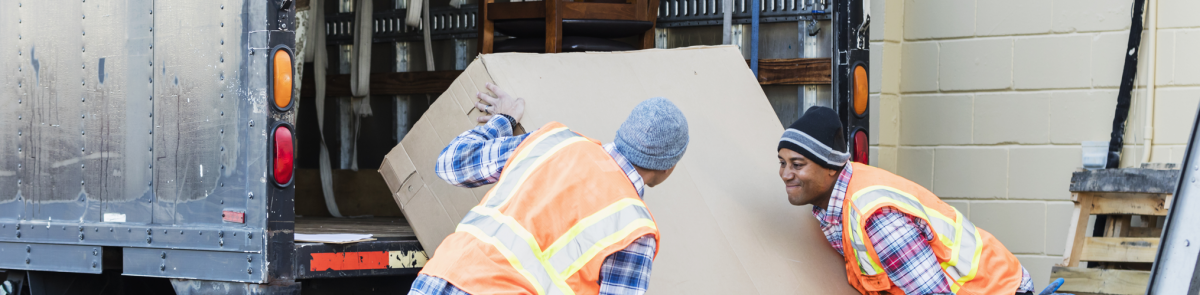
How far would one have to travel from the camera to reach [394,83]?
4488mm

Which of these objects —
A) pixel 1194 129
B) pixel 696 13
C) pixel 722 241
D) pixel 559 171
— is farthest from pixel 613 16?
pixel 1194 129

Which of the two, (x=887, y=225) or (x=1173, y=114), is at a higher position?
(x=1173, y=114)

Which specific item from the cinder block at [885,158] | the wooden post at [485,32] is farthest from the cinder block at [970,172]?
the wooden post at [485,32]

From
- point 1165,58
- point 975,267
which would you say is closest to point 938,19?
point 1165,58

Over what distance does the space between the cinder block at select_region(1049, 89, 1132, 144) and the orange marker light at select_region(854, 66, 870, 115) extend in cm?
130

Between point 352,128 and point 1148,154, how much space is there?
10.9 feet

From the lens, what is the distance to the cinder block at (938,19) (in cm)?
432

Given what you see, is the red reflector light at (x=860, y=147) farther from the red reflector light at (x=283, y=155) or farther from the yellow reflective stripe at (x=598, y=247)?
the red reflector light at (x=283, y=155)

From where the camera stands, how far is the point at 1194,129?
65.8 inches

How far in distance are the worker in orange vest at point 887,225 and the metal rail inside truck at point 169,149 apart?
58 centimetres

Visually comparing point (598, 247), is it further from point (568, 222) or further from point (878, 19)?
point (878, 19)

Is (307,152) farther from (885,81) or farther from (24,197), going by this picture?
Answer: (885,81)

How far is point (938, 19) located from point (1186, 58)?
95 centimetres

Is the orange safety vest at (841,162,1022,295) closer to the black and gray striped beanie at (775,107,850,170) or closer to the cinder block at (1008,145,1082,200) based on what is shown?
Answer: the black and gray striped beanie at (775,107,850,170)
